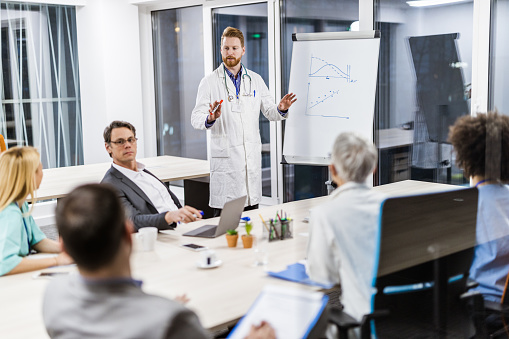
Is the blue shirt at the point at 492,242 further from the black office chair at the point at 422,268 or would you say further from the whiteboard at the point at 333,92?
the whiteboard at the point at 333,92

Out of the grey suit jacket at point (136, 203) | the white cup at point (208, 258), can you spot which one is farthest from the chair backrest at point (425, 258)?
the grey suit jacket at point (136, 203)

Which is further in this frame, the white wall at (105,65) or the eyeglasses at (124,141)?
the white wall at (105,65)

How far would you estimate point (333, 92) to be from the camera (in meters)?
2.20

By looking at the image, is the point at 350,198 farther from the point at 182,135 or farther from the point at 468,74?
the point at 182,135

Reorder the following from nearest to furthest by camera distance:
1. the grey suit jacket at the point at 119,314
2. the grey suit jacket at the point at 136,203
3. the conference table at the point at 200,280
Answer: the grey suit jacket at the point at 119,314 < the conference table at the point at 200,280 < the grey suit jacket at the point at 136,203

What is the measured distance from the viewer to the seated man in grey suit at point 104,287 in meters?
1.03

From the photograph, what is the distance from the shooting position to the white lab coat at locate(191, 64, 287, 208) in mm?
3338

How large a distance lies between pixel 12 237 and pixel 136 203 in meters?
0.68

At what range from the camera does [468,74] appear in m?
1.82

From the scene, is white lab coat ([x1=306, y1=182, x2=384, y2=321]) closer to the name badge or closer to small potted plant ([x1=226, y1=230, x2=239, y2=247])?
small potted plant ([x1=226, y1=230, x2=239, y2=247])

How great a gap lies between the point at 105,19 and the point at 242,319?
15.7ft

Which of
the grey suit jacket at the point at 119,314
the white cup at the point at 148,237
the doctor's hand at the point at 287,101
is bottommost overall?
the white cup at the point at 148,237

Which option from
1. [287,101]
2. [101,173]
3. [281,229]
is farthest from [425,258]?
[101,173]

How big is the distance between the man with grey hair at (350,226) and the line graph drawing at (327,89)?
16.6 inches
